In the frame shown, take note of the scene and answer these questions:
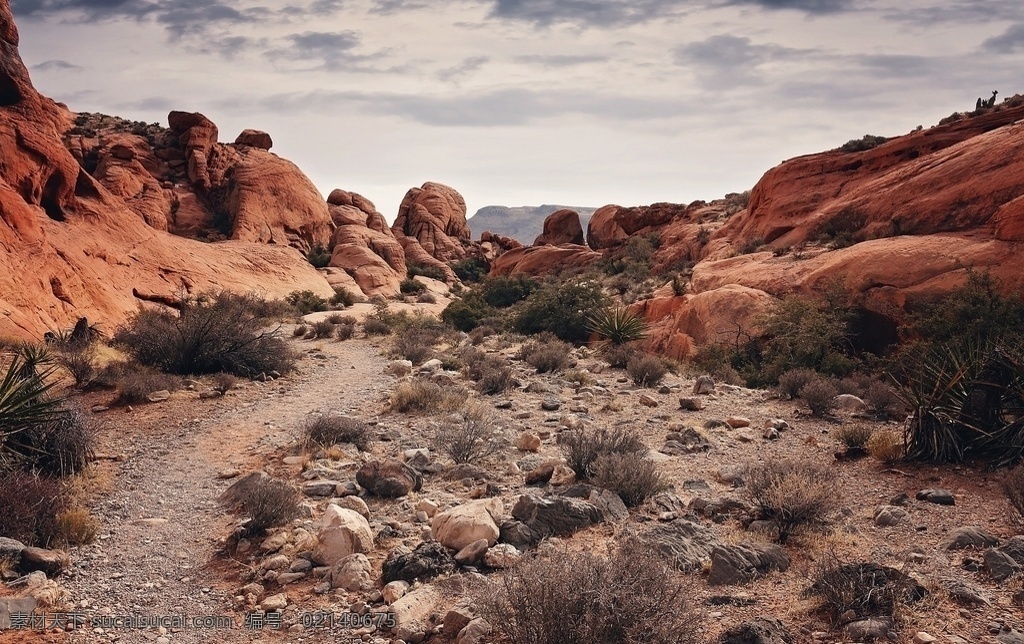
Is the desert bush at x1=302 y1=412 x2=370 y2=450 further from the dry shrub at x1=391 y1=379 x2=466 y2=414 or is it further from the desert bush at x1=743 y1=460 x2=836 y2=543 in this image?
the desert bush at x1=743 y1=460 x2=836 y2=543

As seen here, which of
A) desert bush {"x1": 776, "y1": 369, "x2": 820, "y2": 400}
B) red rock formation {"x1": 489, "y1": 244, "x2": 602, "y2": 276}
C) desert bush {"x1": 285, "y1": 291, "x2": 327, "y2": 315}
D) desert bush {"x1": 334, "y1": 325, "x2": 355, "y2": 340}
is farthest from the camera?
red rock formation {"x1": 489, "y1": 244, "x2": 602, "y2": 276}

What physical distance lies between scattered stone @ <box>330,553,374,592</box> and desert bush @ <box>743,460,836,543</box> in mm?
3412

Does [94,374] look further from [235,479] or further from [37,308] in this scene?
[37,308]

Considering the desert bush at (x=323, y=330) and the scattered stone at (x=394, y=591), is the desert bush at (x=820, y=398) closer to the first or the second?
the scattered stone at (x=394, y=591)

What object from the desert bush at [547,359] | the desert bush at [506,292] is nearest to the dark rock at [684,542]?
the desert bush at [547,359]

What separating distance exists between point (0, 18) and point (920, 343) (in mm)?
27425

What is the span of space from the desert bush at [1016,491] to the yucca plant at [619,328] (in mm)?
13485

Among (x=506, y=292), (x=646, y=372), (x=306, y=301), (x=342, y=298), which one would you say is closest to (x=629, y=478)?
(x=646, y=372)

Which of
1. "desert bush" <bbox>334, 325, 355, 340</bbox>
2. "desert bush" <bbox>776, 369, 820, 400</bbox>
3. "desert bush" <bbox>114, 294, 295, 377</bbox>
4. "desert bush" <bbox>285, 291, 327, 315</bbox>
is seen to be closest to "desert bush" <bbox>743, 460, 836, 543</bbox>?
"desert bush" <bbox>776, 369, 820, 400</bbox>

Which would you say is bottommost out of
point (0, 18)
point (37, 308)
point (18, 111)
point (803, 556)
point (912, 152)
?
point (803, 556)

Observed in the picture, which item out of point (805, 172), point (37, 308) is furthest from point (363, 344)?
point (805, 172)

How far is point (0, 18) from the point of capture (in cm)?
2077

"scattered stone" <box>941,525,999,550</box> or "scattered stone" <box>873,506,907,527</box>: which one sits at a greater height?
"scattered stone" <box>941,525,999,550</box>

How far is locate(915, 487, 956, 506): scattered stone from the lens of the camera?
6.31m
